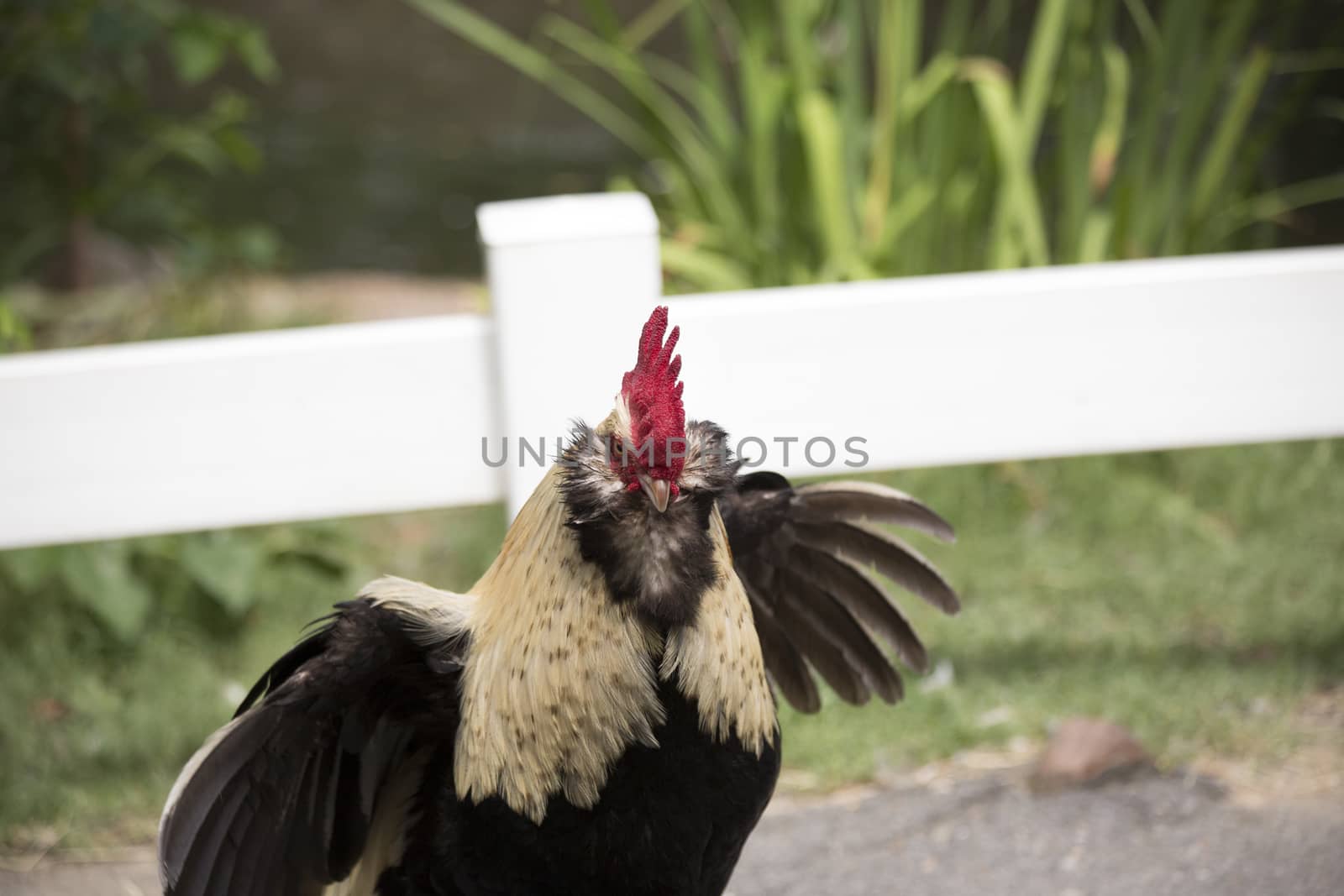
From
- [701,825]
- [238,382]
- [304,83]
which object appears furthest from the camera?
[304,83]

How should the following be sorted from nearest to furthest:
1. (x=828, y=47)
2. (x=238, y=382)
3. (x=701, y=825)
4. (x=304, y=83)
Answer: (x=701, y=825), (x=238, y=382), (x=828, y=47), (x=304, y=83)

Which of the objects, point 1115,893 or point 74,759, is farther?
point 74,759

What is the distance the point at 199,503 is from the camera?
2.79 m

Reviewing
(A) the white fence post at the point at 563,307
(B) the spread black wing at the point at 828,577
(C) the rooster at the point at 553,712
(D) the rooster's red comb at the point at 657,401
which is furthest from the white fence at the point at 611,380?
(D) the rooster's red comb at the point at 657,401

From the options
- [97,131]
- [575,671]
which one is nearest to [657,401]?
[575,671]

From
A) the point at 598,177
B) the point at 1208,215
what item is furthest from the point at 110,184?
the point at 1208,215

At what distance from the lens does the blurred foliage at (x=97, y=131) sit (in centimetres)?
409

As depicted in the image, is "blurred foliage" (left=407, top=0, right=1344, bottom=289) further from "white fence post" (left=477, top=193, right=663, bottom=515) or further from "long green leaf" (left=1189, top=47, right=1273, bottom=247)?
"white fence post" (left=477, top=193, right=663, bottom=515)

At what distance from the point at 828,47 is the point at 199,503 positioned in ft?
12.4

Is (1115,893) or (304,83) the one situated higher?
(304,83)

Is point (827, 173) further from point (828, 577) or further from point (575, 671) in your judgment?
point (575, 671)

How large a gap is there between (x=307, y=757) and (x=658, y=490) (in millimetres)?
763

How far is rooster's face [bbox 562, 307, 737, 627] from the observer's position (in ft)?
6.10

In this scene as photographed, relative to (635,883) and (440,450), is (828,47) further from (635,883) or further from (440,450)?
(635,883)
